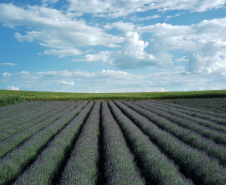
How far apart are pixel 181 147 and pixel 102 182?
2930 mm

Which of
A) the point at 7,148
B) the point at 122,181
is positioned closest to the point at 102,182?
the point at 122,181

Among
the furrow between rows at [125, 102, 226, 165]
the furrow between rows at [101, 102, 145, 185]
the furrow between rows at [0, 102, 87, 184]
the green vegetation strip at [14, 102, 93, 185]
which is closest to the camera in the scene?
the furrow between rows at [101, 102, 145, 185]

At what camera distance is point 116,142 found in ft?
23.3

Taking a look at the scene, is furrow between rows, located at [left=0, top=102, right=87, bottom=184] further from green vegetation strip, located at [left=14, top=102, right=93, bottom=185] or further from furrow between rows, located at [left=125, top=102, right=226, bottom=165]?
furrow between rows, located at [left=125, top=102, right=226, bottom=165]

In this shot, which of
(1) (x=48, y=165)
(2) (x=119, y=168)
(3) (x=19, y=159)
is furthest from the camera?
(3) (x=19, y=159)

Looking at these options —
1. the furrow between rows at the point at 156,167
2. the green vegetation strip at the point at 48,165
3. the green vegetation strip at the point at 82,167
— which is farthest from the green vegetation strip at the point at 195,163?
the green vegetation strip at the point at 48,165

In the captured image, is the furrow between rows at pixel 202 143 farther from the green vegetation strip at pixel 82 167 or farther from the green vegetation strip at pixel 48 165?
the green vegetation strip at pixel 48 165

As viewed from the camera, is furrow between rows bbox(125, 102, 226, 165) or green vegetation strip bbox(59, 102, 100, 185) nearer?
green vegetation strip bbox(59, 102, 100, 185)

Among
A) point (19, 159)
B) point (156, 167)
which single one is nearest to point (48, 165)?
point (19, 159)

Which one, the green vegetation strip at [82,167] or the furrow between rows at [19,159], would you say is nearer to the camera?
the green vegetation strip at [82,167]

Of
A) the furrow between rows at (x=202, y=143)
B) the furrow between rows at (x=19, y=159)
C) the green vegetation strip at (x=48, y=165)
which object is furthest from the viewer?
the furrow between rows at (x=202, y=143)

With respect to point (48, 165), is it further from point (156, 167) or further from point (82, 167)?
point (156, 167)

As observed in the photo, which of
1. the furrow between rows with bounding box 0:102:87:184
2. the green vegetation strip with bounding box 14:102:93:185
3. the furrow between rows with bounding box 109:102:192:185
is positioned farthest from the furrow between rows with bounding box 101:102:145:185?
the furrow between rows with bounding box 0:102:87:184

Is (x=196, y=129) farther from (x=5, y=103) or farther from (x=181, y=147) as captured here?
(x=5, y=103)
